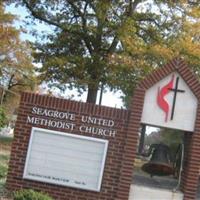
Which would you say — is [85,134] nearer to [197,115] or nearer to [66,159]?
[66,159]

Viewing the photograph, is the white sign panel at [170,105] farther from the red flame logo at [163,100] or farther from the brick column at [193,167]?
the brick column at [193,167]

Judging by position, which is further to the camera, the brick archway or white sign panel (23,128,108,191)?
white sign panel (23,128,108,191)

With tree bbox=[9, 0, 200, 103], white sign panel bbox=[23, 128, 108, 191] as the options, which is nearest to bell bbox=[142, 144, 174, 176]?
white sign panel bbox=[23, 128, 108, 191]

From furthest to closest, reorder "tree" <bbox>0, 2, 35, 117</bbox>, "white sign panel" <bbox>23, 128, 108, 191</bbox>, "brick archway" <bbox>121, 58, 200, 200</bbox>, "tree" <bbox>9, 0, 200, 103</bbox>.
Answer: "tree" <bbox>0, 2, 35, 117</bbox> < "tree" <bbox>9, 0, 200, 103</bbox> < "white sign panel" <bbox>23, 128, 108, 191</bbox> < "brick archway" <bbox>121, 58, 200, 200</bbox>

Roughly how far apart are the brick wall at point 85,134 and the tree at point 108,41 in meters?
15.3

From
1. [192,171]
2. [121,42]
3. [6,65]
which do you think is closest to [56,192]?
[192,171]

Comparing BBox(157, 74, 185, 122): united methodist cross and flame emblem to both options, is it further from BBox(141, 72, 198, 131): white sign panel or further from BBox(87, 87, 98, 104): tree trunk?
BBox(87, 87, 98, 104): tree trunk

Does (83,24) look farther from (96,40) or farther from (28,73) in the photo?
(28,73)

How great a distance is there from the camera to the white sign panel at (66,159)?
13.2 m

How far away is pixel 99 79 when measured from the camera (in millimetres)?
30094

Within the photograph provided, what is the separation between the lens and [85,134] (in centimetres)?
1324

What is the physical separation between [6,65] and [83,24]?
25.3m

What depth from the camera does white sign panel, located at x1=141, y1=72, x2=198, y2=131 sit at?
13094 millimetres

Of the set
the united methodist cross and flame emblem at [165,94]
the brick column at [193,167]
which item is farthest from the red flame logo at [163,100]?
the brick column at [193,167]
